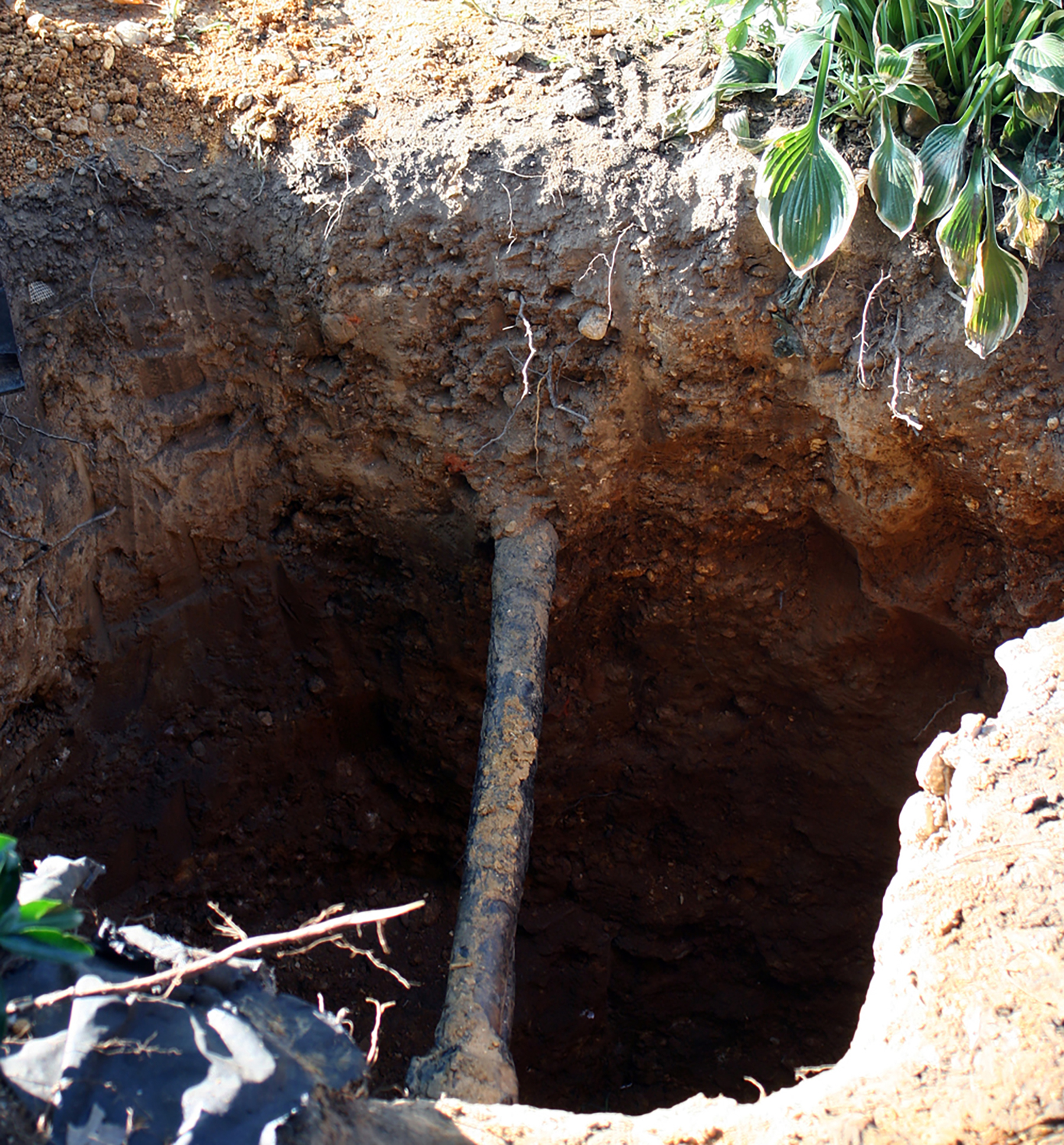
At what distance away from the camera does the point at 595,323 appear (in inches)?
101

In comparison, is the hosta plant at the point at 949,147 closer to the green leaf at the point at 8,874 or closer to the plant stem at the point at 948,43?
the plant stem at the point at 948,43

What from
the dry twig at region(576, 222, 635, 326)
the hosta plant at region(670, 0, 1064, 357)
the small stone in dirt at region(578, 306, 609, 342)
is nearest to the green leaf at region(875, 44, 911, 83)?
the hosta plant at region(670, 0, 1064, 357)

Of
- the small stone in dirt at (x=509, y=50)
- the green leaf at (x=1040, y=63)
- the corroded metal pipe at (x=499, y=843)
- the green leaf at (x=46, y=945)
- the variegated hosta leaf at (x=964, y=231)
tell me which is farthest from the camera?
the small stone in dirt at (x=509, y=50)

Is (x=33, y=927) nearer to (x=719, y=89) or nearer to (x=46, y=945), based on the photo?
(x=46, y=945)

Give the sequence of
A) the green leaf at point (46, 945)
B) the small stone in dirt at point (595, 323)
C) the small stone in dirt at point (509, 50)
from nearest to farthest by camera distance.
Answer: the green leaf at point (46, 945) < the small stone in dirt at point (595, 323) < the small stone in dirt at point (509, 50)

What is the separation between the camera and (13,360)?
2.33m

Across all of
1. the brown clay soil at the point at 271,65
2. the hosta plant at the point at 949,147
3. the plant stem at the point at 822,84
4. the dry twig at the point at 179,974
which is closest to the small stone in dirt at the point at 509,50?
the brown clay soil at the point at 271,65

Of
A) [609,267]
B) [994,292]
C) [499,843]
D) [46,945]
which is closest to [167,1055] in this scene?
[46,945]

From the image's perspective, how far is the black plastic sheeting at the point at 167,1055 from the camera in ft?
3.84

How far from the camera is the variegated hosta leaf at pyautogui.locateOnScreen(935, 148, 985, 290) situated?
225 centimetres

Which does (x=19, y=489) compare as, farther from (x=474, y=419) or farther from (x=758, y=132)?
(x=758, y=132)

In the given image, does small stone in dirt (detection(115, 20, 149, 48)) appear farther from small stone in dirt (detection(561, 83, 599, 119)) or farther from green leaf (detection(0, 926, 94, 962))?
green leaf (detection(0, 926, 94, 962))

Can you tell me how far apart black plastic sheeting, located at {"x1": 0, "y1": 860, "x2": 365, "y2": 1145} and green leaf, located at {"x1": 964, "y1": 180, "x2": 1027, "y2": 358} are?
2.11 metres

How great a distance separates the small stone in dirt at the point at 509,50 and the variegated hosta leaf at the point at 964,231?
133cm
